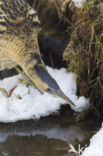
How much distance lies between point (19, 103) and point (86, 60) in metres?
0.91

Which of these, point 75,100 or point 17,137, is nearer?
point 17,137

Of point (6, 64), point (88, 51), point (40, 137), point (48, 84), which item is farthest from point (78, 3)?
point (40, 137)

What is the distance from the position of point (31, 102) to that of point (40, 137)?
48 cm

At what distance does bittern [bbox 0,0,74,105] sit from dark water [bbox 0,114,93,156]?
65 cm

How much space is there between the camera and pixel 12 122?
12.3 ft

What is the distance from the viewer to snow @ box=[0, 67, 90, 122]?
148 inches

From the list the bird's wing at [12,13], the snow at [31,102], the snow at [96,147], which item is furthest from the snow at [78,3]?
the snow at [96,147]

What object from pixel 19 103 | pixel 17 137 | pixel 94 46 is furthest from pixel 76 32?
pixel 17 137

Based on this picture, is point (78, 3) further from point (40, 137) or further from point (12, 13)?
point (40, 137)

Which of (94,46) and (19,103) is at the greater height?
(94,46)

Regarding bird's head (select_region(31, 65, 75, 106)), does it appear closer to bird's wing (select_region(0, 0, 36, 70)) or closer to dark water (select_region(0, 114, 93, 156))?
dark water (select_region(0, 114, 93, 156))

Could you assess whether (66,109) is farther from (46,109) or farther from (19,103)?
(19,103)

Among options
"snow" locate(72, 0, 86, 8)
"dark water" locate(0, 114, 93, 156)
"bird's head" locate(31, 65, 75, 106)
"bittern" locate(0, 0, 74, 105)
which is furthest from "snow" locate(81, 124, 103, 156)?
"snow" locate(72, 0, 86, 8)

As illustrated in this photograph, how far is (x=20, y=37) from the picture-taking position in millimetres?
3602
